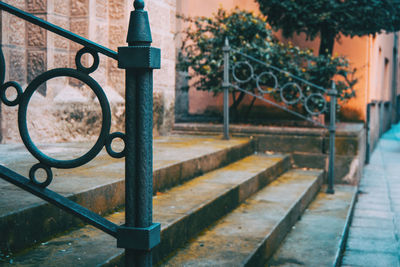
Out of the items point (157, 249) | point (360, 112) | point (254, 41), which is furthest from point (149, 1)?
point (360, 112)

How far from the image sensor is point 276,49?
21.8ft

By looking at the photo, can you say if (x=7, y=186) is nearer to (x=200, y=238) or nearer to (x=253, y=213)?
(x=200, y=238)

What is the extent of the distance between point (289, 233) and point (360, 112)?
4.77m

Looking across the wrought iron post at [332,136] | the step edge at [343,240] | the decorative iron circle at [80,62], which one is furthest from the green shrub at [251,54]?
the decorative iron circle at [80,62]

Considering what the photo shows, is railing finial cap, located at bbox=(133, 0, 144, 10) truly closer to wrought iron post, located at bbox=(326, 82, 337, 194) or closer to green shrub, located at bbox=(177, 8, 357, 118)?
wrought iron post, located at bbox=(326, 82, 337, 194)

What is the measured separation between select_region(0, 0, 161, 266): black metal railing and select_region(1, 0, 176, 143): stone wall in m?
2.93

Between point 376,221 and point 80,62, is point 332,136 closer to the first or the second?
point 376,221

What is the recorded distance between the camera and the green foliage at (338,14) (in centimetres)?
678

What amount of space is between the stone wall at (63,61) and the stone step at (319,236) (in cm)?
239

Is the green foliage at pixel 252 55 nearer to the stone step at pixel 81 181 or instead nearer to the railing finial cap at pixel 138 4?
the stone step at pixel 81 181

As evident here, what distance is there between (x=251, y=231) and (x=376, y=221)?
2.11 metres

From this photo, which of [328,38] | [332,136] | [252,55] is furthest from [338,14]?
[332,136]

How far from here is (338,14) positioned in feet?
22.7

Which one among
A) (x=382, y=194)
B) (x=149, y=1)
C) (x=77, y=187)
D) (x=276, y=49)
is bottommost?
(x=382, y=194)
